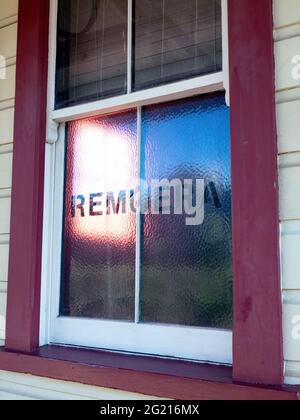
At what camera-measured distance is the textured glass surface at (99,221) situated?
1593 mm

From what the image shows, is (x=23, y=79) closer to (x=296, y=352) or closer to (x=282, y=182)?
(x=282, y=182)

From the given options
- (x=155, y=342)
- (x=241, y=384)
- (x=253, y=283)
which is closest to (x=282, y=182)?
(x=253, y=283)

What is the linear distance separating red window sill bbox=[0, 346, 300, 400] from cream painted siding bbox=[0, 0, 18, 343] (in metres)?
0.26

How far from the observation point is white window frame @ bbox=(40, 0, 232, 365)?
4.58 ft

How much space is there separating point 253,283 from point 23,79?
3.88ft

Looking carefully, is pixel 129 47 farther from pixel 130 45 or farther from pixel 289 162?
pixel 289 162

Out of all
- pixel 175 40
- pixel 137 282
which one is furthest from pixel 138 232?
pixel 175 40

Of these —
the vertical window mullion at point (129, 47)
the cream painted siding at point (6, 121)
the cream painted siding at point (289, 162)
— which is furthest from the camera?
the cream painted siding at point (6, 121)

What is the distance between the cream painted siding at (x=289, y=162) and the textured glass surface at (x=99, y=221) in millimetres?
558

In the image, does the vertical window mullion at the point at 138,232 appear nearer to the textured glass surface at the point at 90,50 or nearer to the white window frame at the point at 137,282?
the white window frame at the point at 137,282

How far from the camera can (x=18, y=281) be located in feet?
5.43

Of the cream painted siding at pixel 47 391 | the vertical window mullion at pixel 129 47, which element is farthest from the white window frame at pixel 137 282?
the cream painted siding at pixel 47 391

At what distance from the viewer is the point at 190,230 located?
148cm
